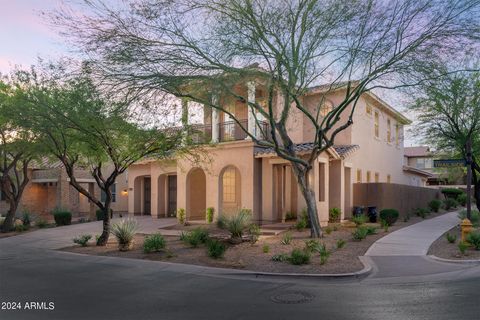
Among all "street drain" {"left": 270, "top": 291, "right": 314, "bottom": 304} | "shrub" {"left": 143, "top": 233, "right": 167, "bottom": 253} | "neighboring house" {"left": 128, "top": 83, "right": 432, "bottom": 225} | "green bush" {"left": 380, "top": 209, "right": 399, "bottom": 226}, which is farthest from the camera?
"neighboring house" {"left": 128, "top": 83, "right": 432, "bottom": 225}

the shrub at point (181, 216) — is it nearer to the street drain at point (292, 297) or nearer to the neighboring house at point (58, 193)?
the neighboring house at point (58, 193)

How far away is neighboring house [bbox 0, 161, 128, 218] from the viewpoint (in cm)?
3180

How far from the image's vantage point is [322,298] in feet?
26.3

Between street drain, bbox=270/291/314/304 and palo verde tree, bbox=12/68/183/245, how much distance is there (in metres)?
7.54

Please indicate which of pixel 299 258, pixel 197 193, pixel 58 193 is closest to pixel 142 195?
pixel 197 193

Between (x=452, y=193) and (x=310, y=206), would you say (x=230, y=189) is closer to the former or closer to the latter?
(x=310, y=206)

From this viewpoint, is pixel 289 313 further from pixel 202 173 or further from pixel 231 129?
pixel 202 173

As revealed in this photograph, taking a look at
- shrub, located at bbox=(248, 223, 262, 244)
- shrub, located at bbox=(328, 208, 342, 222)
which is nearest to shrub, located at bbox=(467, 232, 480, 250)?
shrub, located at bbox=(248, 223, 262, 244)

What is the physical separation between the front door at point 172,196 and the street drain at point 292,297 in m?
16.9

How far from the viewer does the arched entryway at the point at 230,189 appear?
20812 millimetres

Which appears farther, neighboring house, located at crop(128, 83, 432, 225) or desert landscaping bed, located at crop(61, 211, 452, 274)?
neighboring house, located at crop(128, 83, 432, 225)

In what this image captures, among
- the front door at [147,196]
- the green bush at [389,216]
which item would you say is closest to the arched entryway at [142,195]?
the front door at [147,196]

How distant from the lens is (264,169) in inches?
776

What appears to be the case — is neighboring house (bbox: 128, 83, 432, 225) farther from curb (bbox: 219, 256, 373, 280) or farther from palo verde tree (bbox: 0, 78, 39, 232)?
curb (bbox: 219, 256, 373, 280)
